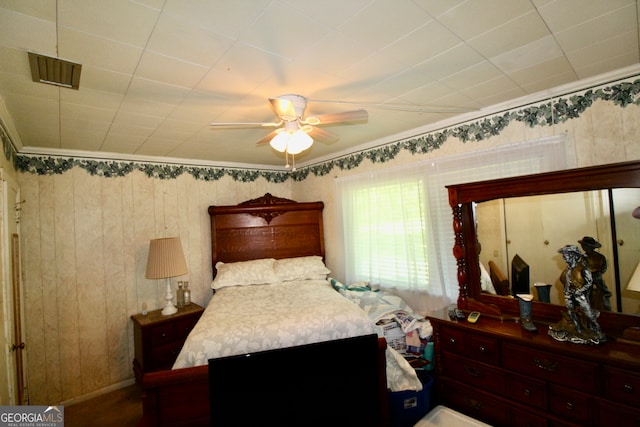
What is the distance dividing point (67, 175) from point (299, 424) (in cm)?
325

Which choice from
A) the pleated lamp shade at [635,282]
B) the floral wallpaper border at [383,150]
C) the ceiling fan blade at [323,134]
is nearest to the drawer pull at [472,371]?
the pleated lamp shade at [635,282]

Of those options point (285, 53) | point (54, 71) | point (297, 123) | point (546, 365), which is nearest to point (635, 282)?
point (546, 365)

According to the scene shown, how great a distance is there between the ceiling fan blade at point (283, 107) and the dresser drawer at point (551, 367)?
1989 mm

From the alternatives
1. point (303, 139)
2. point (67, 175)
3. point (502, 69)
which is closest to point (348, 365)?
point (303, 139)

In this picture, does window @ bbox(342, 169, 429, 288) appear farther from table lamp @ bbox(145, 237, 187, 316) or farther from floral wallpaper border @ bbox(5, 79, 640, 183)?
table lamp @ bbox(145, 237, 187, 316)

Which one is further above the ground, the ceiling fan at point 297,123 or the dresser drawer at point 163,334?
the ceiling fan at point 297,123

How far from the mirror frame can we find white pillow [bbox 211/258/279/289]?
204 centimetres

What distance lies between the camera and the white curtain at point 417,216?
229cm

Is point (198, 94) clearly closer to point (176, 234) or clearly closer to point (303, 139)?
point (303, 139)

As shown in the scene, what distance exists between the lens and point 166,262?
3.05m

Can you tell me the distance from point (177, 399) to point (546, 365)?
2.15 m

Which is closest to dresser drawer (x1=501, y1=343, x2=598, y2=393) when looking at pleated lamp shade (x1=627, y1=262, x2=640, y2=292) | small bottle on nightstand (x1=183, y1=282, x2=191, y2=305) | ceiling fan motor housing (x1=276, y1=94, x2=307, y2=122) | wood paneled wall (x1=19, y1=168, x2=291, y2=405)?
pleated lamp shade (x1=627, y1=262, x2=640, y2=292)

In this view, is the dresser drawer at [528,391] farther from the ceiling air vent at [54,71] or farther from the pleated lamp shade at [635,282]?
the ceiling air vent at [54,71]

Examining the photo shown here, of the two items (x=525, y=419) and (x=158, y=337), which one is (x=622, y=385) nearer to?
(x=525, y=419)
